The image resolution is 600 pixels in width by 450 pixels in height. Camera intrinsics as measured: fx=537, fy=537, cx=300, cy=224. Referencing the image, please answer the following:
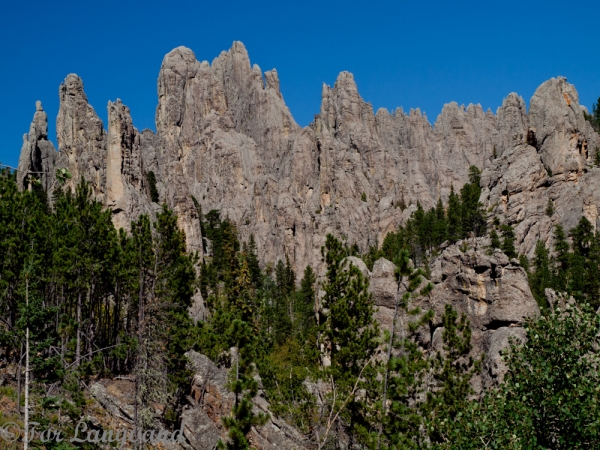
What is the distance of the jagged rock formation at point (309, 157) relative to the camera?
2945 inches

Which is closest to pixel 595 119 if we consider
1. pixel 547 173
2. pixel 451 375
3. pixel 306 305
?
pixel 547 173

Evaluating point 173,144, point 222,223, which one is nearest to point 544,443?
point 222,223

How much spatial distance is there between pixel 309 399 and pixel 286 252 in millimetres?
82337

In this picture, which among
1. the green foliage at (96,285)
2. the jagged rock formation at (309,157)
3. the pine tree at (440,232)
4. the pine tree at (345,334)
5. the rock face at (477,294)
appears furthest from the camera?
the pine tree at (440,232)

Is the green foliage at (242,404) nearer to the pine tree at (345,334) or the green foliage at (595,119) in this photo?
the pine tree at (345,334)

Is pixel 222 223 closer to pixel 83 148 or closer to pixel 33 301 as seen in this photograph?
pixel 83 148

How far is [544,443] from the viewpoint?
10.3 meters

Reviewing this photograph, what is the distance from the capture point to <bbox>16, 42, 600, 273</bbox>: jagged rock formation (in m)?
74.8

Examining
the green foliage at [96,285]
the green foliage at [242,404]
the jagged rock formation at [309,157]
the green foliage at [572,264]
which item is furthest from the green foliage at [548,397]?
the jagged rock formation at [309,157]

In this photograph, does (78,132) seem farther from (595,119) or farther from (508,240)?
(595,119)

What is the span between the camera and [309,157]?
384ft

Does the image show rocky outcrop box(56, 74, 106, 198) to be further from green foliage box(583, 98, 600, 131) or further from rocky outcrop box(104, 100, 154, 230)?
green foliage box(583, 98, 600, 131)

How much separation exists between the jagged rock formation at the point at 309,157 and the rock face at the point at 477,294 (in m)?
43.2

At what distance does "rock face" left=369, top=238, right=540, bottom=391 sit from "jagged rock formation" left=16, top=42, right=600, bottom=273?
1701 inches
